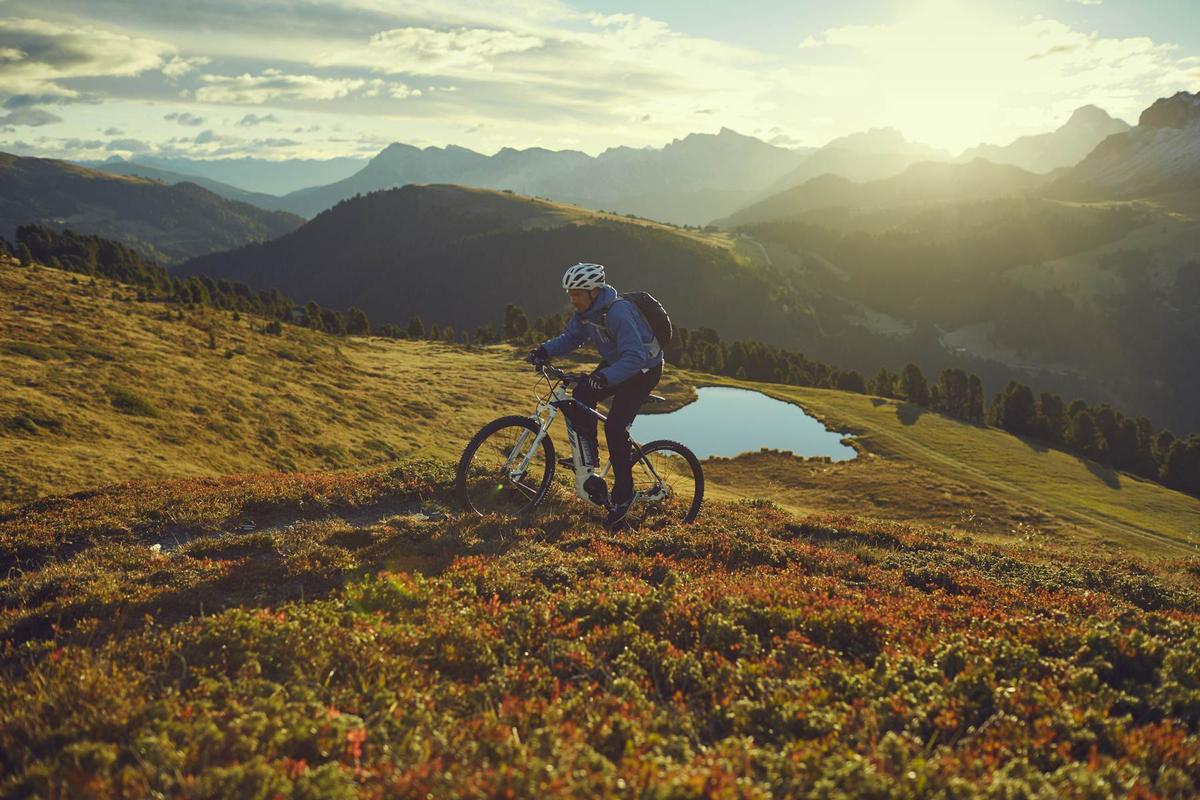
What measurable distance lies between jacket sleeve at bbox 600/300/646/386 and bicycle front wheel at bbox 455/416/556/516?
201cm

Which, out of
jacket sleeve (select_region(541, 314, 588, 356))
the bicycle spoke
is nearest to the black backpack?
jacket sleeve (select_region(541, 314, 588, 356))

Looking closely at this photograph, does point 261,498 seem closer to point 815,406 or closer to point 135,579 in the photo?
point 135,579

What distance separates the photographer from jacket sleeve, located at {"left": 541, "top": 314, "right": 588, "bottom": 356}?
39.8 feet

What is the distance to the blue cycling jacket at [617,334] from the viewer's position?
1175 cm

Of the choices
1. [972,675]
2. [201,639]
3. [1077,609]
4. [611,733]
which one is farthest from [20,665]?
[1077,609]

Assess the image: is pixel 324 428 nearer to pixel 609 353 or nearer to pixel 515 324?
pixel 609 353

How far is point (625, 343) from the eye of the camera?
11773 mm

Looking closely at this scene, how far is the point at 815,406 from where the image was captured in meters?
83.6

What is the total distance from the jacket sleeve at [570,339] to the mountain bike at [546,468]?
0.35 m

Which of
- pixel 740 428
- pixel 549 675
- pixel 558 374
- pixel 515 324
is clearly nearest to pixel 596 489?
pixel 558 374

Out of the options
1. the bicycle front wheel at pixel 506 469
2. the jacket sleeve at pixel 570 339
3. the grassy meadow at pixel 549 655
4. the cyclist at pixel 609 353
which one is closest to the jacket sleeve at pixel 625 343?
the cyclist at pixel 609 353

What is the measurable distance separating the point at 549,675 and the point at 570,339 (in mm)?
6921

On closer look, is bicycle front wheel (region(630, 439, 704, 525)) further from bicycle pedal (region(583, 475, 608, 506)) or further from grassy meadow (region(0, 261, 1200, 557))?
grassy meadow (region(0, 261, 1200, 557))

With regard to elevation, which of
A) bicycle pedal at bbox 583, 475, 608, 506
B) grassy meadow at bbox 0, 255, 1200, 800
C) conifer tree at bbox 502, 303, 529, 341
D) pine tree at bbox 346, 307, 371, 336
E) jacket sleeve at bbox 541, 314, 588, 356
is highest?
conifer tree at bbox 502, 303, 529, 341
